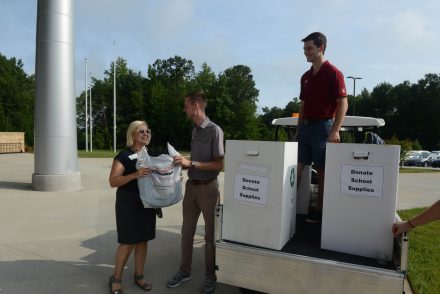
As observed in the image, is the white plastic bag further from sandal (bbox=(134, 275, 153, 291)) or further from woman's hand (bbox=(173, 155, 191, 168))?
sandal (bbox=(134, 275, 153, 291))

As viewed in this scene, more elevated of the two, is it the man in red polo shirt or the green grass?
the man in red polo shirt

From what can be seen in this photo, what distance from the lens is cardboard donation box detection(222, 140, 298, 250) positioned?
2951 mm

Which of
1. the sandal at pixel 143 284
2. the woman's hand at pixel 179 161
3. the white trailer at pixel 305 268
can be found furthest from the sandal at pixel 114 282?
the woman's hand at pixel 179 161

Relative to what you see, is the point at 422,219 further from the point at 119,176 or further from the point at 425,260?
the point at 425,260

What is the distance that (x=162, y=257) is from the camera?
482 centimetres

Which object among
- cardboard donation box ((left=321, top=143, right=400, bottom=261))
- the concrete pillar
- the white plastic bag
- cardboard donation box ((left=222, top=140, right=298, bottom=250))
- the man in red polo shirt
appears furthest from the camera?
the concrete pillar

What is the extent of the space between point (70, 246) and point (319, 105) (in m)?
3.70

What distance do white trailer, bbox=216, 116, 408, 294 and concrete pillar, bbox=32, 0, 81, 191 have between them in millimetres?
7320

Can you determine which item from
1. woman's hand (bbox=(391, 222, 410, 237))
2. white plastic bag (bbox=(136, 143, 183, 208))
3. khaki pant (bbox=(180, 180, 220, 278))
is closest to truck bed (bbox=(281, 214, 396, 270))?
woman's hand (bbox=(391, 222, 410, 237))

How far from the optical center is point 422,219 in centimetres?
263

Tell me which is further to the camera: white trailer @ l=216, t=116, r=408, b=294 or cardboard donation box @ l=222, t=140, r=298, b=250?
cardboard donation box @ l=222, t=140, r=298, b=250

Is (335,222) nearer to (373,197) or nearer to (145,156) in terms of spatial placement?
(373,197)

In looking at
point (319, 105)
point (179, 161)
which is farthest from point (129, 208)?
point (319, 105)

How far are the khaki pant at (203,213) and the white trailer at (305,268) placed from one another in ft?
2.03
